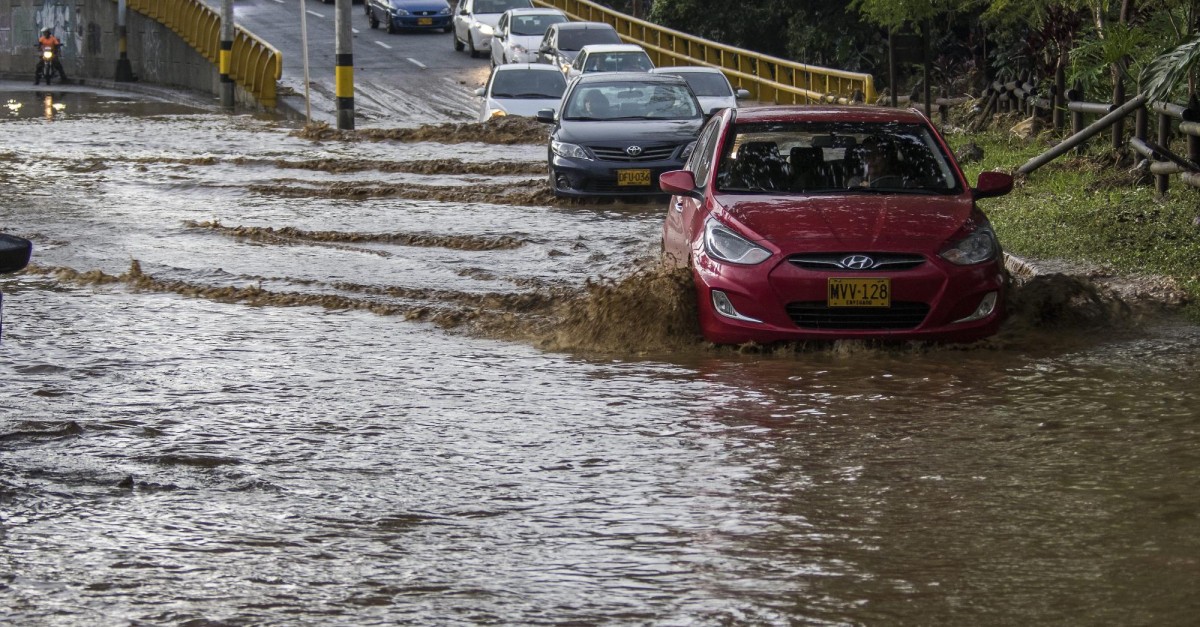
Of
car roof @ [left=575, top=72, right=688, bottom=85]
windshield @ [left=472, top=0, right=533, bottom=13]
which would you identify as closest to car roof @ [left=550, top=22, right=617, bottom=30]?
windshield @ [left=472, top=0, right=533, bottom=13]

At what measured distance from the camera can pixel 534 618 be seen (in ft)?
17.3

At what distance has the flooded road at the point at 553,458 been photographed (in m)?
5.52

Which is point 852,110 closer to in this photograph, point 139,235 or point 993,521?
point 993,521

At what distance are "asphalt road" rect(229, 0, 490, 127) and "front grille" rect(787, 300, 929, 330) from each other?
23.5 meters

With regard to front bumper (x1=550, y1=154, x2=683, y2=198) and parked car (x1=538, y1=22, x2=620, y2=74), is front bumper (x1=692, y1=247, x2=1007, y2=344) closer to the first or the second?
front bumper (x1=550, y1=154, x2=683, y2=198)

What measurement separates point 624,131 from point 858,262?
9.84 meters

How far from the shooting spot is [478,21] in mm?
45906

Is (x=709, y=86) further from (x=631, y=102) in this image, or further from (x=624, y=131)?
(x=624, y=131)

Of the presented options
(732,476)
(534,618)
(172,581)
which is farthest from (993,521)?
(172,581)

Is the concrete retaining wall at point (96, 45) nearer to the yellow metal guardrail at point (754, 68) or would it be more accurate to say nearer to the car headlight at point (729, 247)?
the yellow metal guardrail at point (754, 68)

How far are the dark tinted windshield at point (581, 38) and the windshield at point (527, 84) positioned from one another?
7.81 m

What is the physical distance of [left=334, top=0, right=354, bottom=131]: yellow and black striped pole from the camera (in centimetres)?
3000

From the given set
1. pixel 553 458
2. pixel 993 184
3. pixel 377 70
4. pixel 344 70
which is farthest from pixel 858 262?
pixel 377 70

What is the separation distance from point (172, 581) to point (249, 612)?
18.0 inches
